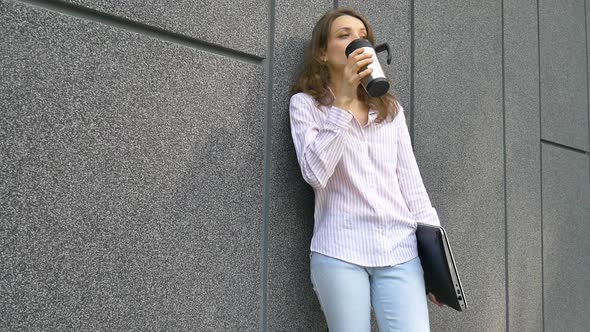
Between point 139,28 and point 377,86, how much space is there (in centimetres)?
77

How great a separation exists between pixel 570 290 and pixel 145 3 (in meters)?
3.88

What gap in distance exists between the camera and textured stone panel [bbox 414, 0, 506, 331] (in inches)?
129

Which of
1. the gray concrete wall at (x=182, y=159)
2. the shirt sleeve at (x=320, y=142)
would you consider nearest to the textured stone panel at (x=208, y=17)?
the gray concrete wall at (x=182, y=159)

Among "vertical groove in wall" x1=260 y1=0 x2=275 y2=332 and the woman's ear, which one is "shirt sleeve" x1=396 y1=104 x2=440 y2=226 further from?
"vertical groove in wall" x1=260 y1=0 x2=275 y2=332

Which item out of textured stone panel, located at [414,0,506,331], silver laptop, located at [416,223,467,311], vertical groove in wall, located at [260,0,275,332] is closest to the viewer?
silver laptop, located at [416,223,467,311]

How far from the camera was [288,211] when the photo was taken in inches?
94.5

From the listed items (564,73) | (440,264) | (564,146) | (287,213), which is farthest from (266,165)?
(564,73)

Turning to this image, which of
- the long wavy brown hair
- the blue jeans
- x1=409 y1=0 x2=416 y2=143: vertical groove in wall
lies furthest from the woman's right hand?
x1=409 y1=0 x2=416 y2=143: vertical groove in wall

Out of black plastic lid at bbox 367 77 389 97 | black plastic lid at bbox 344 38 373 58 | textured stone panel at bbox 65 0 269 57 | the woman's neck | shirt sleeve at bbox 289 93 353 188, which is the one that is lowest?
shirt sleeve at bbox 289 93 353 188

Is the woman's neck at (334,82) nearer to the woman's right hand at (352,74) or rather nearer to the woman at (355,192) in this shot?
the woman at (355,192)

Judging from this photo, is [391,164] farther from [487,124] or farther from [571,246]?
[571,246]

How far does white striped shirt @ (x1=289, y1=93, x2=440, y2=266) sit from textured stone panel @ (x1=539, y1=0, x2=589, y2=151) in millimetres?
2423

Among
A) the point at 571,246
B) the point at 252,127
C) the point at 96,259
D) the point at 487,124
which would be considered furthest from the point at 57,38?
the point at 571,246

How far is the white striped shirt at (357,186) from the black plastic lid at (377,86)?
11 cm
